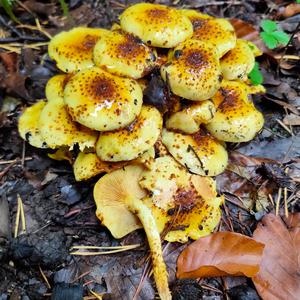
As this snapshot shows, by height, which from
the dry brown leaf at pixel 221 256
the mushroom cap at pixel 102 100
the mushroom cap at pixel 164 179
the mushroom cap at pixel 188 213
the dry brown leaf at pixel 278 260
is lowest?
the dry brown leaf at pixel 278 260

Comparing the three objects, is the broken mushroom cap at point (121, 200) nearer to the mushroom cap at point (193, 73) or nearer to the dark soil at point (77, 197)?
the dark soil at point (77, 197)

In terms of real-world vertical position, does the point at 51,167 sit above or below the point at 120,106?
below

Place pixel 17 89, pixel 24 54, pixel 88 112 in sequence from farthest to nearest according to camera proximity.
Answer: pixel 24 54, pixel 17 89, pixel 88 112

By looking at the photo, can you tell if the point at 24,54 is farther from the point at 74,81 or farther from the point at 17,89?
the point at 74,81

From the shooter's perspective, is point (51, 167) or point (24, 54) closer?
point (51, 167)

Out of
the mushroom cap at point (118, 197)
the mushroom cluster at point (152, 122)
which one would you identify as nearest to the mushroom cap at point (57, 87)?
the mushroom cluster at point (152, 122)

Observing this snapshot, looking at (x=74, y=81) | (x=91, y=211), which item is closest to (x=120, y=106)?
(x=74, y=81)

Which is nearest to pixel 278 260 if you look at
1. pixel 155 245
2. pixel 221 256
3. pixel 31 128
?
pixel 221 256

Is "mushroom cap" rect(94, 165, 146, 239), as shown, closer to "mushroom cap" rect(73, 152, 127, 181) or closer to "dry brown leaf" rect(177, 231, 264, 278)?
"mushroom cap" rect(73, 152, 127, 181)

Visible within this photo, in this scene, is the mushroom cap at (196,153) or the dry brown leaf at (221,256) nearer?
the dry brown leaf at (221,256)
